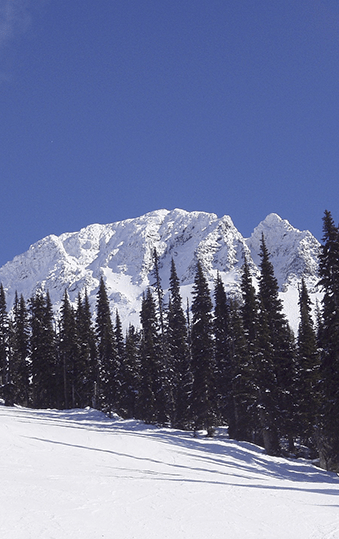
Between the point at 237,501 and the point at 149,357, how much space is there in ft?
117

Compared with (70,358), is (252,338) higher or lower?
higher

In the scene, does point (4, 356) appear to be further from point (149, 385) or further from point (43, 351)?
point (149, 385)

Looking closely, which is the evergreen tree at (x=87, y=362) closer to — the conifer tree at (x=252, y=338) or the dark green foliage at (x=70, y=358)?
the dark green foliage at (x=70, y=358)

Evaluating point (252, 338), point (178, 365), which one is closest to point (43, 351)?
point (178, 365)

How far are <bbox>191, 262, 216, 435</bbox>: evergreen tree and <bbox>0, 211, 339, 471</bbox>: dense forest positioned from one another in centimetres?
9

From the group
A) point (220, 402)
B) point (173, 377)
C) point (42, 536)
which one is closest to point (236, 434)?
point (220, 402)

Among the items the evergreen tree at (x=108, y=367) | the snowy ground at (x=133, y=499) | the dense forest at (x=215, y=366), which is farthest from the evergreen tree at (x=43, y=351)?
the snowy ground at (x=133, y=499)

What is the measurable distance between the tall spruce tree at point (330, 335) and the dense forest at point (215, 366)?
0.22 ft

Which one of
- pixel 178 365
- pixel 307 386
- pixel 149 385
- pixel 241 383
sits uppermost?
pixel 178 365

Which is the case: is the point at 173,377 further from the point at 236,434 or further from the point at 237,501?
the point at 237,501

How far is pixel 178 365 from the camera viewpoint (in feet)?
175

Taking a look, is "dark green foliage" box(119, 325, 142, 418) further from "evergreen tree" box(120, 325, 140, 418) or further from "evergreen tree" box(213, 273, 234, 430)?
"evergreen tree" box(213, 273, 234, 430)

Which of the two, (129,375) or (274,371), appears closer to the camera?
(274,371)

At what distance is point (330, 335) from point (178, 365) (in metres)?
25.7
